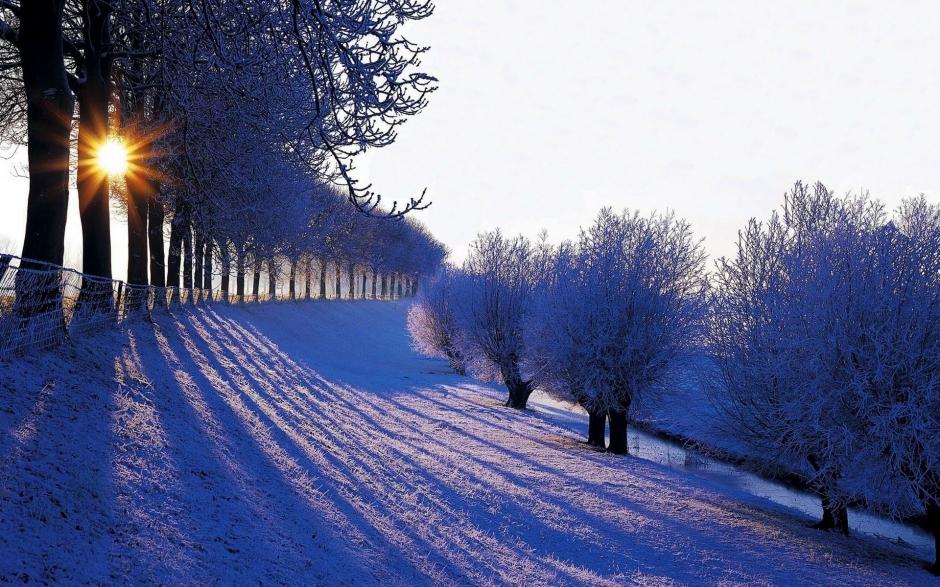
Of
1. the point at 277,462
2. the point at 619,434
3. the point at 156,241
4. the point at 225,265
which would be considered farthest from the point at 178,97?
the point at 225,265

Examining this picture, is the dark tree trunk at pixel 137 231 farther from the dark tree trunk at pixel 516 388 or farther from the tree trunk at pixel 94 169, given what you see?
the dark tree trunk at pixel 516 388

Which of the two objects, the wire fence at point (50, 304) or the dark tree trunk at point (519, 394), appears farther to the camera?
the dark tree trunk at point (519, 394)

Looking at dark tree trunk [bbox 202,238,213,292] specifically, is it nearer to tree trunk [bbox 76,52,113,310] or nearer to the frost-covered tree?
tree trunk [bbox 76,52,113,310]

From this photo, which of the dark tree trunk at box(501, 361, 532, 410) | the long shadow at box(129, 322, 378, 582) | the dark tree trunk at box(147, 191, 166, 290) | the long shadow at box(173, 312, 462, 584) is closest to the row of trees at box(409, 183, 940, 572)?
the dark tree trunk at box(501, 361, 532, 410)

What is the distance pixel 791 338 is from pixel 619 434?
872 cm

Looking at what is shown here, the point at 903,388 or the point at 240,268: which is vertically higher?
the point at 240,268

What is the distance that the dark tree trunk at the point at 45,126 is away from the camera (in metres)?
10.0

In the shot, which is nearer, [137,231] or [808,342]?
[808,342]

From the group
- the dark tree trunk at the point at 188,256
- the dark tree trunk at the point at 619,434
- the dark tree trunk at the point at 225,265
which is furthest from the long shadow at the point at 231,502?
the dark tree trunk at the point at 225,265

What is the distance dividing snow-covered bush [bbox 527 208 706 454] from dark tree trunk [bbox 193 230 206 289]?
17521 millimetres

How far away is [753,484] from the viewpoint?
73.5 ft

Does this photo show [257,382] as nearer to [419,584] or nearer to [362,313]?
[419,584]

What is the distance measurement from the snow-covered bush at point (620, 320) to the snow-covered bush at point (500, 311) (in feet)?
21.0

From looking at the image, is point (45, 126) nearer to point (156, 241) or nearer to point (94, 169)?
point (94, 169)
